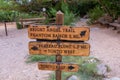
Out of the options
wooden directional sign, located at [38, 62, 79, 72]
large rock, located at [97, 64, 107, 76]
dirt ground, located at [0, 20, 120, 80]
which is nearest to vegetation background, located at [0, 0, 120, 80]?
dirt ground, located at [0, 20, 120, 80]

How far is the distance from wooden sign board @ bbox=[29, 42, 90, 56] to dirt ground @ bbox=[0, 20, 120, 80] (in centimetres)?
177

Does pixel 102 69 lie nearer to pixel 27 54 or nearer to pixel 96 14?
pixel 27 54

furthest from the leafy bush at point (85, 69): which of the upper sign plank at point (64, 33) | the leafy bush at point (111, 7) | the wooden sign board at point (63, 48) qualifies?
the leafy bush at point (111, 7)

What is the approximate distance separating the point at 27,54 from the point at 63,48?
12.5ft

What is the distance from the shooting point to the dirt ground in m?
5.59

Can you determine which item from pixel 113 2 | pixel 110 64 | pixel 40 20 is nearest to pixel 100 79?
pixel 110 64

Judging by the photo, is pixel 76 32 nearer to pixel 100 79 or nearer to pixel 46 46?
pixel 46 46

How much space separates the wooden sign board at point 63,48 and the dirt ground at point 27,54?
177cm

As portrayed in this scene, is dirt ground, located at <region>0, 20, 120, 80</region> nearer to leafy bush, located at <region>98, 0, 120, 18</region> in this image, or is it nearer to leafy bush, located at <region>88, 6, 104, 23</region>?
leafy bush, located at <region>98, 0, 120, 18</region>

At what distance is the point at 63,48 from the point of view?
3.54 meters

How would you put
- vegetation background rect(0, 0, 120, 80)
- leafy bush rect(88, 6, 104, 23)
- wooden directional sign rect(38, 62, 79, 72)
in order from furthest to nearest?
leafy bush rect(88, 6, 104, 23) < vegetation background rect(0, 0, 120, 80) < wooden directional sign rect(38, 62, 79, 72)

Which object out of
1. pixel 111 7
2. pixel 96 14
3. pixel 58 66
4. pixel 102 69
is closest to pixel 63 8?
pixel 96 14

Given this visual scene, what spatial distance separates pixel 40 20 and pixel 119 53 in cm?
611

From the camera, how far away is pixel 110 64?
6.29 m
